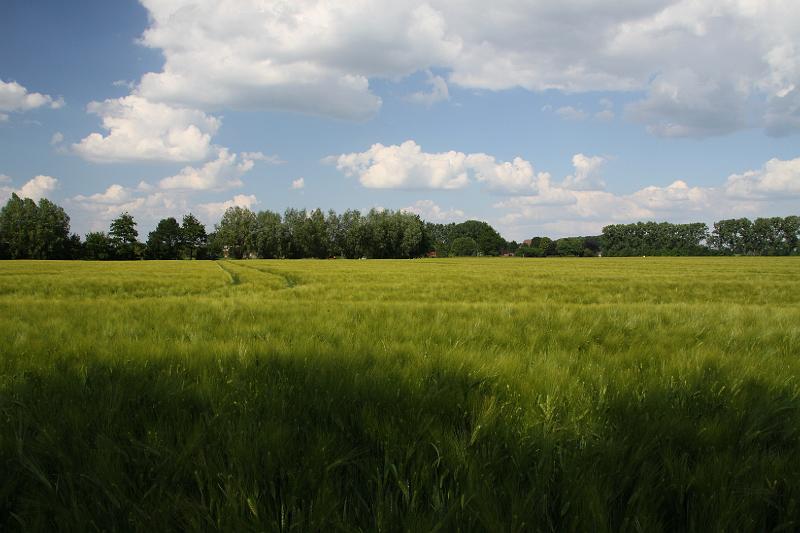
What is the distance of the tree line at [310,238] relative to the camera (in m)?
101

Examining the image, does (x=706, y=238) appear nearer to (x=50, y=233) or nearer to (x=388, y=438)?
(x=388, y=438)

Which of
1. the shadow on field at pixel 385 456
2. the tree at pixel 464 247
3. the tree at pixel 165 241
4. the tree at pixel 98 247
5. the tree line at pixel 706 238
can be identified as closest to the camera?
the shadow on field at pixel 385 456

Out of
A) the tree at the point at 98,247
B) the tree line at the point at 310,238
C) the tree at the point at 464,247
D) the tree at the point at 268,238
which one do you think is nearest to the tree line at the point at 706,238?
the tree line at the point at 310,238

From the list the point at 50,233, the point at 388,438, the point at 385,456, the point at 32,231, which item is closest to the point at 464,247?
the point at 50,233

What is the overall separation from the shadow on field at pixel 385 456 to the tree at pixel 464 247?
17088 cm

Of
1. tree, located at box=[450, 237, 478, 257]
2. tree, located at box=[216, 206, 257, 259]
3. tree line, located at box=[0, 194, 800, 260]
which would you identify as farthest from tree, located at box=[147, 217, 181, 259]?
tree, located at box=[450, 237, 478, 257]

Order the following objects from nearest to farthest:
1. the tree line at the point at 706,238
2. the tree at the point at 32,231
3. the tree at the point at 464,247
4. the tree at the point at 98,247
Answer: the tree at the point at 32,231
the tree at the point at 98,247
the tree line at the point at 706,238
the tree at the point at 464,247

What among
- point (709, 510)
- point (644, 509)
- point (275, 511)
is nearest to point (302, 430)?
point (275, 511)

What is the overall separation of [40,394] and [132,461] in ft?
3.75

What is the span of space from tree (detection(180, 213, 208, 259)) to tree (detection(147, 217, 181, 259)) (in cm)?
162

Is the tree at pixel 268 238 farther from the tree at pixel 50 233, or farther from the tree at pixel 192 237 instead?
the tree at pixel 50 233

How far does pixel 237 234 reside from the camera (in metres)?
123

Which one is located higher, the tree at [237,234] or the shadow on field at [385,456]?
the tree at [237,234]

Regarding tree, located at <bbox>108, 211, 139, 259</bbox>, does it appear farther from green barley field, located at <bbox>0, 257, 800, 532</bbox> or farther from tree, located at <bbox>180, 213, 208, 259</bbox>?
green barley field, located at <bbox>0, 257, 800, 532</bbox>
